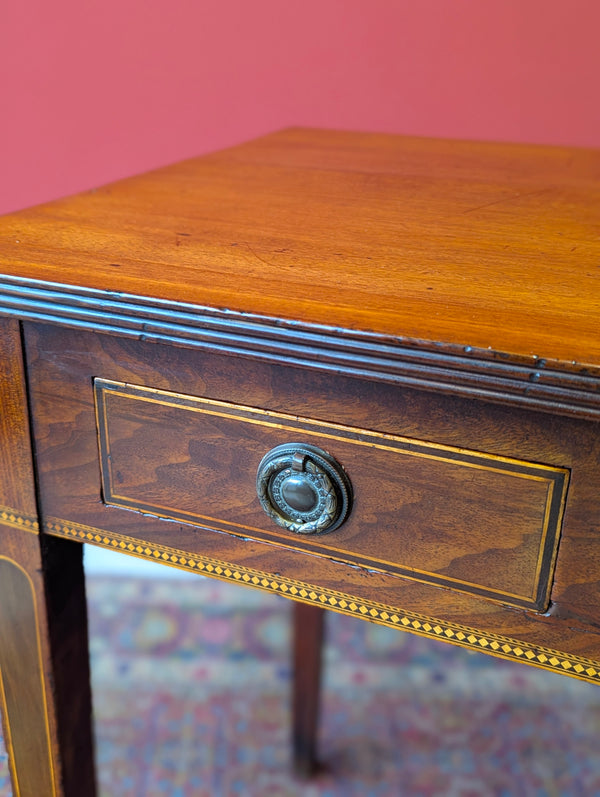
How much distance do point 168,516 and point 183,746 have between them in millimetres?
843

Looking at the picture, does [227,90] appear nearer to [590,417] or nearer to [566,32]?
[566,32]

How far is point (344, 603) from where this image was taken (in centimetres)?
58

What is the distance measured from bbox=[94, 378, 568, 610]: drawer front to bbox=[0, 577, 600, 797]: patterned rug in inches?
32.4

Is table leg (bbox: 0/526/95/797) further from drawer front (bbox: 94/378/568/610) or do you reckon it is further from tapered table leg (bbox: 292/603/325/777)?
tapered table leg (bbox: 292/603/325/777)

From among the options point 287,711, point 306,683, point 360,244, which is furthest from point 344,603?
point 287,711

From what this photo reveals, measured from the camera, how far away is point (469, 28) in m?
1.26

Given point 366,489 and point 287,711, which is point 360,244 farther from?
point 287,711

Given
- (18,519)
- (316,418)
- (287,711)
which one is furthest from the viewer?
(287,711)

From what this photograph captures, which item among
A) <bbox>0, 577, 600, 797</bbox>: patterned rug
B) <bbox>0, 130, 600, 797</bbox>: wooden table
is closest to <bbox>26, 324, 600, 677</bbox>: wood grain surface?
<bbox>0, 130, 600, 797</bbox>: wooden table

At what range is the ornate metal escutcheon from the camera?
21.3 inches

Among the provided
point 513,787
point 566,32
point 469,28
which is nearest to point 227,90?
point 469,28

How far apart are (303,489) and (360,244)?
188 millimetres

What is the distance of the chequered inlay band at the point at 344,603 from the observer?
531 mm

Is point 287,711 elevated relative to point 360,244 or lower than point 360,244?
lower
